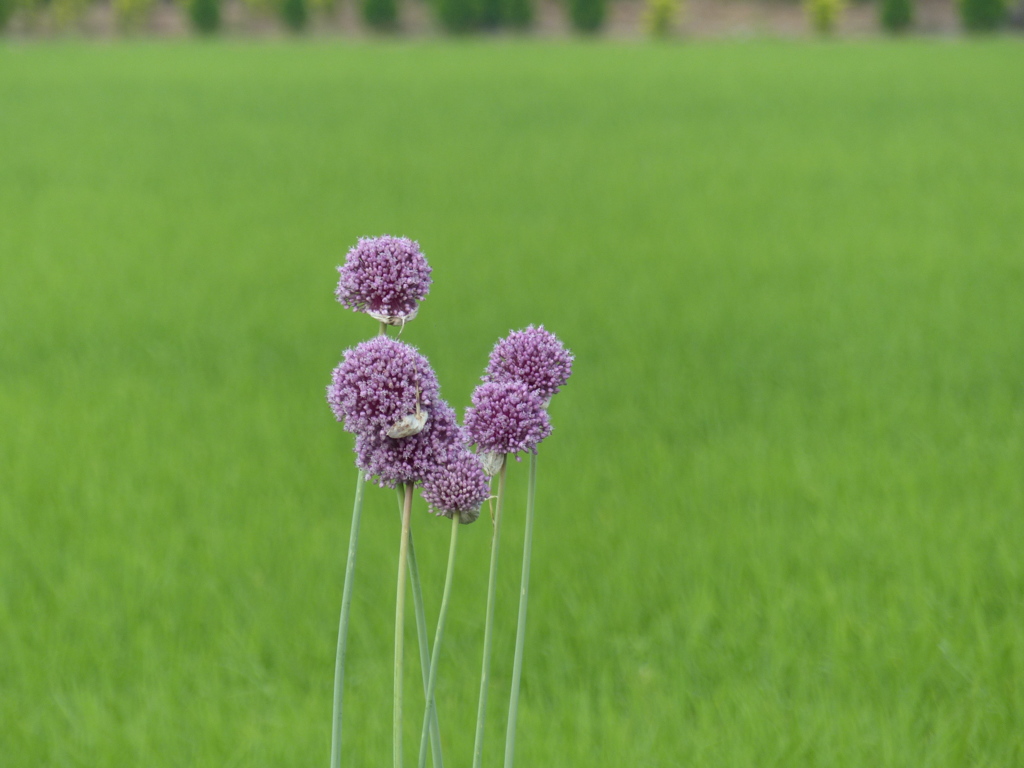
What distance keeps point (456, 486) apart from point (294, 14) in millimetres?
58680

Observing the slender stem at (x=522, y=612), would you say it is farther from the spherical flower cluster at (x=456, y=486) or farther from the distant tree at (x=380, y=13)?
the distant tree at (x=380, y=13)

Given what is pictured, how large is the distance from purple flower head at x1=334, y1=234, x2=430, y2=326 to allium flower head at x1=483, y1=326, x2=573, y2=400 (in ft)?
0.47

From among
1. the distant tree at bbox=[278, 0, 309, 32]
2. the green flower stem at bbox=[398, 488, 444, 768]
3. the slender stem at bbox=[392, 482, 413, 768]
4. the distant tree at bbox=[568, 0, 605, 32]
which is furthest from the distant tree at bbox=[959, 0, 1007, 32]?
the slender stem at bbox=[392, 482, 413, 768]

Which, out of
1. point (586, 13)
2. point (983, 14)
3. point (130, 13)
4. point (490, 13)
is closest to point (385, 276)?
point (983, 14)

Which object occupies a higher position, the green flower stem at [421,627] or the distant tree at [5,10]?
the distant tree at [5,10]

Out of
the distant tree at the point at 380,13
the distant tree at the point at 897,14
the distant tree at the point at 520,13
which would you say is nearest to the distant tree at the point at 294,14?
the distant tree at the point at 380,13

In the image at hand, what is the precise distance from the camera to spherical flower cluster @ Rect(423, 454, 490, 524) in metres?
1.39

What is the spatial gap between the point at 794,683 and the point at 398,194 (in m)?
9.65

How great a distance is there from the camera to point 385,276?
1423mm

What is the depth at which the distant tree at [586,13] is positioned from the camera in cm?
5372

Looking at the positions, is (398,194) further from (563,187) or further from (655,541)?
(655,541)

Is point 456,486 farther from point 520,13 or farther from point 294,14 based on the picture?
point 294,14

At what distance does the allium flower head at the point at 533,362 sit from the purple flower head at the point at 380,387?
150 mm

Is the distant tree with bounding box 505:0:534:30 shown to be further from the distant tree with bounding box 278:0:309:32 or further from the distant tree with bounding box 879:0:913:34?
the distant tree with bounding box 879:0:913:34
